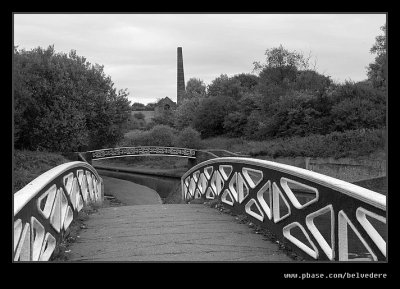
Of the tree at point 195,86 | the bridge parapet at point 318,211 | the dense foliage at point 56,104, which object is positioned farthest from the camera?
the tree at point 195,86

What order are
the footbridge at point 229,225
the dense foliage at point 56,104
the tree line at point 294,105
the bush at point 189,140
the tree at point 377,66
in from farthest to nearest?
the bush at point 189,140
the tree at point 377,66
the tree line at point 294,105
the dense foliage at point 56,104
the footbridge at point 229,225

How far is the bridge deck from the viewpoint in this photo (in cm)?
455

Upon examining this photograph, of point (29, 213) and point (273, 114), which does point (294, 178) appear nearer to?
point (29, 213)

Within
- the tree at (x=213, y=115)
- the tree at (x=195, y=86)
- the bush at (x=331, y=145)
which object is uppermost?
the tree at (x=195, y=86)

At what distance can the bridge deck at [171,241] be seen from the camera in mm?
4554

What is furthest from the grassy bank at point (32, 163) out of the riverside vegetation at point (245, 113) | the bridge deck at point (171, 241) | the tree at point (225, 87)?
the tree at point (225, 87)

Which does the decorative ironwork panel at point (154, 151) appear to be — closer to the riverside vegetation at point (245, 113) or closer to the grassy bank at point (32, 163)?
the riverside vegetation at point (245, 113)

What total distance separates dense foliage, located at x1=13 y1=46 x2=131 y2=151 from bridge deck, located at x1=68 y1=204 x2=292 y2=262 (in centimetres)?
2020

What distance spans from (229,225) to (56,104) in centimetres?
2346

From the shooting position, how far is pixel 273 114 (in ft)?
118

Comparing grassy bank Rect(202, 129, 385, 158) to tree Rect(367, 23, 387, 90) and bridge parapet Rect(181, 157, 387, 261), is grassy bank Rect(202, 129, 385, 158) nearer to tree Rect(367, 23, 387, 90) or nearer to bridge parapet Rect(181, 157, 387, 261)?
tree Rect(367, 23, 387, 90)

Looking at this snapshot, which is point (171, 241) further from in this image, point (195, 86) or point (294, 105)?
point (195, 86)
